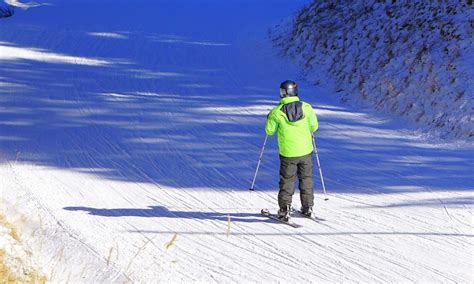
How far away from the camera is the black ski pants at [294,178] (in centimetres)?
894

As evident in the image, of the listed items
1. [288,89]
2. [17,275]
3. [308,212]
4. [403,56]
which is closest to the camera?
[17,275]

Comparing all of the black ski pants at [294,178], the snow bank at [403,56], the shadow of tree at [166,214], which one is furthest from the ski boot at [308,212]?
the snow bank at [403,56]

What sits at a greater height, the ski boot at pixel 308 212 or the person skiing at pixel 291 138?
the person skiing at pixel 291 138

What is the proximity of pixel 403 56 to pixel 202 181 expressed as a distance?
6.92 metres

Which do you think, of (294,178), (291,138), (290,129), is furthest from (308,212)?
(290,129)

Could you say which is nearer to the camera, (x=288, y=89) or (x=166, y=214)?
(x=288, y=89)

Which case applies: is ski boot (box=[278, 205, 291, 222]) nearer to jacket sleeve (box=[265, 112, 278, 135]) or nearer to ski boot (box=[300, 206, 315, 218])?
ski boot (box=[300, 206, 315, 218])

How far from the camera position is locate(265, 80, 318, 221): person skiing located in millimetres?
8867

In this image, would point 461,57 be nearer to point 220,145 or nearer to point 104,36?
point 220,145

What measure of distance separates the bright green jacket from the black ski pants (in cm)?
9

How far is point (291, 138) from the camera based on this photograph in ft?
29.1

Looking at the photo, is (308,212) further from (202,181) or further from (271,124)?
(202,181)

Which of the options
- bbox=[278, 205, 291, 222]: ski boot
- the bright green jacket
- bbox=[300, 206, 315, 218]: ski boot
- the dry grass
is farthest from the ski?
the dry grass

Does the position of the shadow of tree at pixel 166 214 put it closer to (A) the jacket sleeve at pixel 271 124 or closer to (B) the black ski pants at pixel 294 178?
(B) the black ski pants at pixel 294 178
